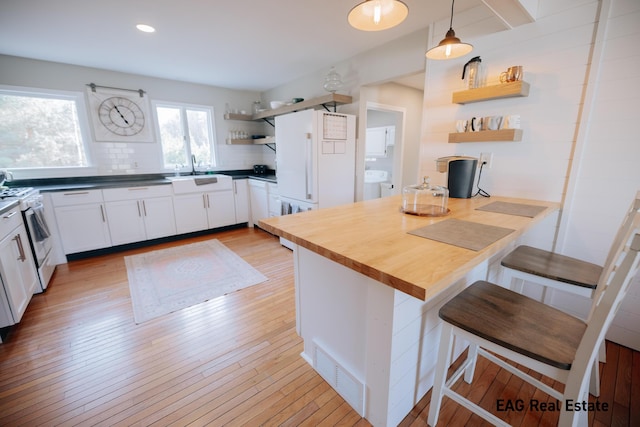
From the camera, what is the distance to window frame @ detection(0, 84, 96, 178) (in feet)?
10.1

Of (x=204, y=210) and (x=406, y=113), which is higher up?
(x=406, y=113)

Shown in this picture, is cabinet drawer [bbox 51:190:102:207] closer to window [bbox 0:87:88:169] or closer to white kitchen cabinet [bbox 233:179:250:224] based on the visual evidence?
window [bbox 0:87:88:169]

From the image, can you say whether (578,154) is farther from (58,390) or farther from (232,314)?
(58,390)

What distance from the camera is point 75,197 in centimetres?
312

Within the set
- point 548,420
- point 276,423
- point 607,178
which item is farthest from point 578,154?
point 276,423

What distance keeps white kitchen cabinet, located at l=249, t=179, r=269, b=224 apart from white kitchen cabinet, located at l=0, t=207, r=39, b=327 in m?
2.47

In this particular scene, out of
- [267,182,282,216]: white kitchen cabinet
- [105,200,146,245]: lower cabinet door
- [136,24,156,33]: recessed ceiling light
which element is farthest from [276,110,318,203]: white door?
[105,200,146,245]: lower cabinet door

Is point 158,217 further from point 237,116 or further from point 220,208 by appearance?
point 237,116

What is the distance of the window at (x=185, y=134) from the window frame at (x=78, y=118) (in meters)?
0.87

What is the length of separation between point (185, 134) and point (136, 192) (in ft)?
4.38

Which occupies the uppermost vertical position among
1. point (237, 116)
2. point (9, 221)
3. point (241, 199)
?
point (237, 116)

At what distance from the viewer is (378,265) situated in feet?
2.67

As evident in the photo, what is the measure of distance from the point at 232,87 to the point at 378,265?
4.78m

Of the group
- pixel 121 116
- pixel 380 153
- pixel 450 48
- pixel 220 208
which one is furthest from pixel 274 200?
pixel 450 48
